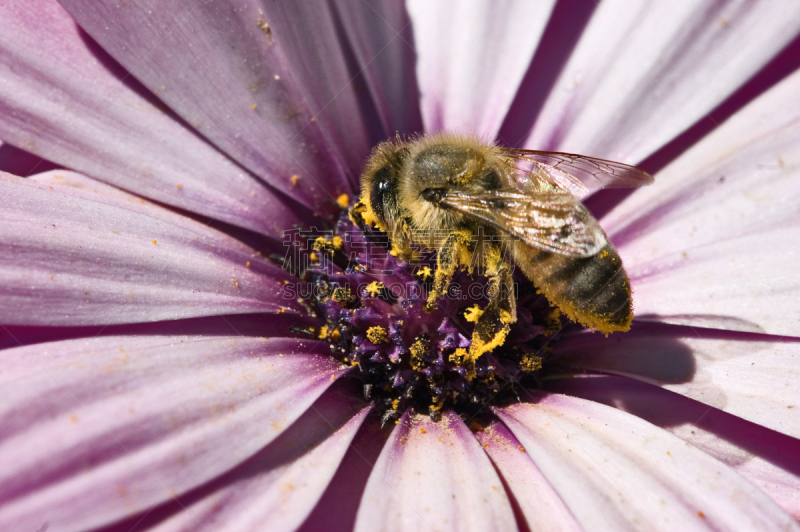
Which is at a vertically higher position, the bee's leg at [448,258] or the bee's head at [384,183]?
the bee's head at [384,183]

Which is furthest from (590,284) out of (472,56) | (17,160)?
(17,160)

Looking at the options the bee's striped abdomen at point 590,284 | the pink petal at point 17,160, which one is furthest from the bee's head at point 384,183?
the pink petal at point 17,160

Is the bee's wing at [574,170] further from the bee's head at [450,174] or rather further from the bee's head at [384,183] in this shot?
the bee's head at [384,183]

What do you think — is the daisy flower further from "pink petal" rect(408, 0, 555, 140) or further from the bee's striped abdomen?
the bee's striped abdomen

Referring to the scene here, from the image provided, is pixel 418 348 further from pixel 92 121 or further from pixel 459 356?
pixel 92 121

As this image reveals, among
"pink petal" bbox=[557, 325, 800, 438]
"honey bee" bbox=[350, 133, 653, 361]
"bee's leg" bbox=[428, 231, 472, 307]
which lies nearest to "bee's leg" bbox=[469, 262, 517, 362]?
"honey bee" bbox=[350, 133, 653, 361]

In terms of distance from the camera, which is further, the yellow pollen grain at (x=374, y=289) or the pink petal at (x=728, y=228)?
the yellow pollen grain at (x=374, y=289)

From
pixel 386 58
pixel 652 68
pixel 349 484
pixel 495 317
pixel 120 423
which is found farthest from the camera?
pixel 386 58
